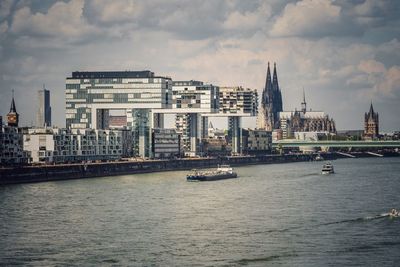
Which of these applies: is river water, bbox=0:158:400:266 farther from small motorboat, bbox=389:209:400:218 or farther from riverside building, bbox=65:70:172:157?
riverside building, bbox=65:70:172:157

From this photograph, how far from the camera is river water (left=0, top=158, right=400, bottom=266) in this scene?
58.8 m

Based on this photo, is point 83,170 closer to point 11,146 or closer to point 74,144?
point 11,146

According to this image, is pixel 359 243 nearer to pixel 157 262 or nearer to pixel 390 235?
pixel 390 235

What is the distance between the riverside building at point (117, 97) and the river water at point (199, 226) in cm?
7531

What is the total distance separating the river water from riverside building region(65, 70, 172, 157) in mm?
75307

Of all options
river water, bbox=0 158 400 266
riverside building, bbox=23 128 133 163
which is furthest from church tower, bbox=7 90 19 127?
river water, bbox=0 158 400 266

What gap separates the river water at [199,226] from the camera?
58.8 m

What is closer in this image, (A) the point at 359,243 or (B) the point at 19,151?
(A) the point at 359,243

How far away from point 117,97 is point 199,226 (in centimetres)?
11904

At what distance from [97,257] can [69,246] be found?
5079 millimetres

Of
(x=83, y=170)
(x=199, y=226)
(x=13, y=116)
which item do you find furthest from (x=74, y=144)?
(x=199, y=226)

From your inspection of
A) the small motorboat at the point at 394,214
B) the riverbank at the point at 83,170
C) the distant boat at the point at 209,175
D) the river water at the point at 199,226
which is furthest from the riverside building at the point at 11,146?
the small motorboat at the point at 394,214

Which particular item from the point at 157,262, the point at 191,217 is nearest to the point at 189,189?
the point at 191,217

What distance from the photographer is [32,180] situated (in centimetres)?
12838
